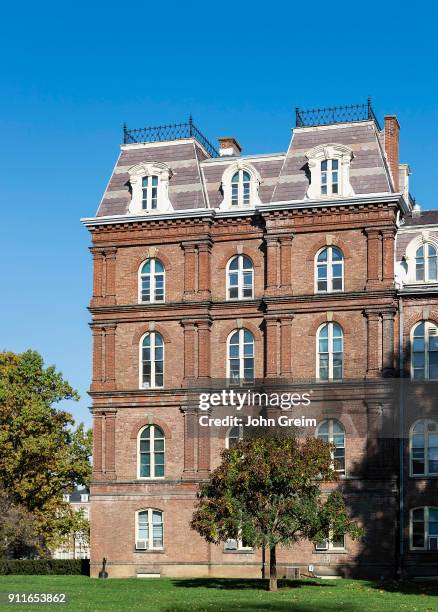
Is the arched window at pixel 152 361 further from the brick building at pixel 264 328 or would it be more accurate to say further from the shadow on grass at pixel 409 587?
the shadow on grass at pixel 409 587

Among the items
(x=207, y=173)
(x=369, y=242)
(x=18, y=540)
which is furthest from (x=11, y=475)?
(x=369, y=242)

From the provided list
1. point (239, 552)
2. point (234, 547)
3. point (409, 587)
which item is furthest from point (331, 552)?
point (409, 587)

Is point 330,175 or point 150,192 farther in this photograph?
point 150,192

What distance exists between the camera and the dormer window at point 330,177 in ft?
180

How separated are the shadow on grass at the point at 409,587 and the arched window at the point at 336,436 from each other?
18.3 ft

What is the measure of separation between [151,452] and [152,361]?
13.6ft

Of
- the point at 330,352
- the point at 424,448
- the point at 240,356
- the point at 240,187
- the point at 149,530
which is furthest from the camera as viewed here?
the point at 240,187

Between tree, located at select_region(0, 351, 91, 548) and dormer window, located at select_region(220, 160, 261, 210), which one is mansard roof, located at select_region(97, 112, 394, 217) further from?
tree, located at select_region(0, 351, 91, 548)

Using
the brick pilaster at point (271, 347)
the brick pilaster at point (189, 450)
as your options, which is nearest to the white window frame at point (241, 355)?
the brick pilaster at point (271, 347)

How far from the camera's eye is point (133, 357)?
56781 mm

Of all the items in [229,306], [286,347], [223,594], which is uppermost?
[229,306]

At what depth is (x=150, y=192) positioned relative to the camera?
58.1 meters

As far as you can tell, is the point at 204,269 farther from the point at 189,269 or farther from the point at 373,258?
the point at 373,258

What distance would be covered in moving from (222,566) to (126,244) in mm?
15358
